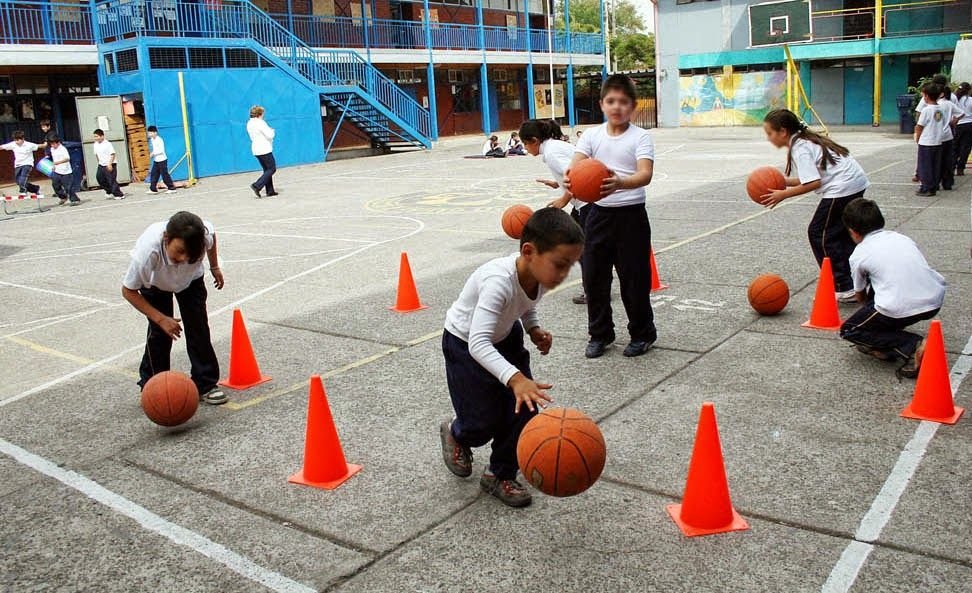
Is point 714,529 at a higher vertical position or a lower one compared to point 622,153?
lower

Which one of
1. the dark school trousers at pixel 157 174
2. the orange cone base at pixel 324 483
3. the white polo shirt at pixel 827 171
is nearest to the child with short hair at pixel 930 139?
the white polo shirt at pixel 827 171

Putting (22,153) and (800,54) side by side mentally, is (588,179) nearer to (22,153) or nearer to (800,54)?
(22,153)

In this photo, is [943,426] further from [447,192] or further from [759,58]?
[759,58]

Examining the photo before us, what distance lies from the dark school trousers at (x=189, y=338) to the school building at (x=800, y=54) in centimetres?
3558

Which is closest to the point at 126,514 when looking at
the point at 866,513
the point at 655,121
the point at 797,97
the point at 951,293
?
the point at 866,513

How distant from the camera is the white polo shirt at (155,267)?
17.7 ft

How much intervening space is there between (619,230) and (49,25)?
2456cm

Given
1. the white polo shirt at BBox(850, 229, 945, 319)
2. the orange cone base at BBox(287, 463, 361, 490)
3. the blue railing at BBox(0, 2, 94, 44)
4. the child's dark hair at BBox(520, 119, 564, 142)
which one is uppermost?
the blue railing at BBox(0, 2, 94, 44)

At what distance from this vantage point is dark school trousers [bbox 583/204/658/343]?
20.5ft

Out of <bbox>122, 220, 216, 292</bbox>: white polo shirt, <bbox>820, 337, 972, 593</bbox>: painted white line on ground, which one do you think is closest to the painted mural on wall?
<bbox>820, 337, 972, 593</bbox>: painted white line on ground

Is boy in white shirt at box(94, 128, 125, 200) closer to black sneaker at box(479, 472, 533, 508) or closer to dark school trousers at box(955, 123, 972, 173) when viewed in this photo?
dark school trousers at box(955, 123, 972, 173)

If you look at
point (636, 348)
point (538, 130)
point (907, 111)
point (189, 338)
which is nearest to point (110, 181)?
point (538, 130)

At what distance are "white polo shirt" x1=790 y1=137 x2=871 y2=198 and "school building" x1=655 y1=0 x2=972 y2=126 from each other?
31451 millimetres

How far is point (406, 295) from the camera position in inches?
322
